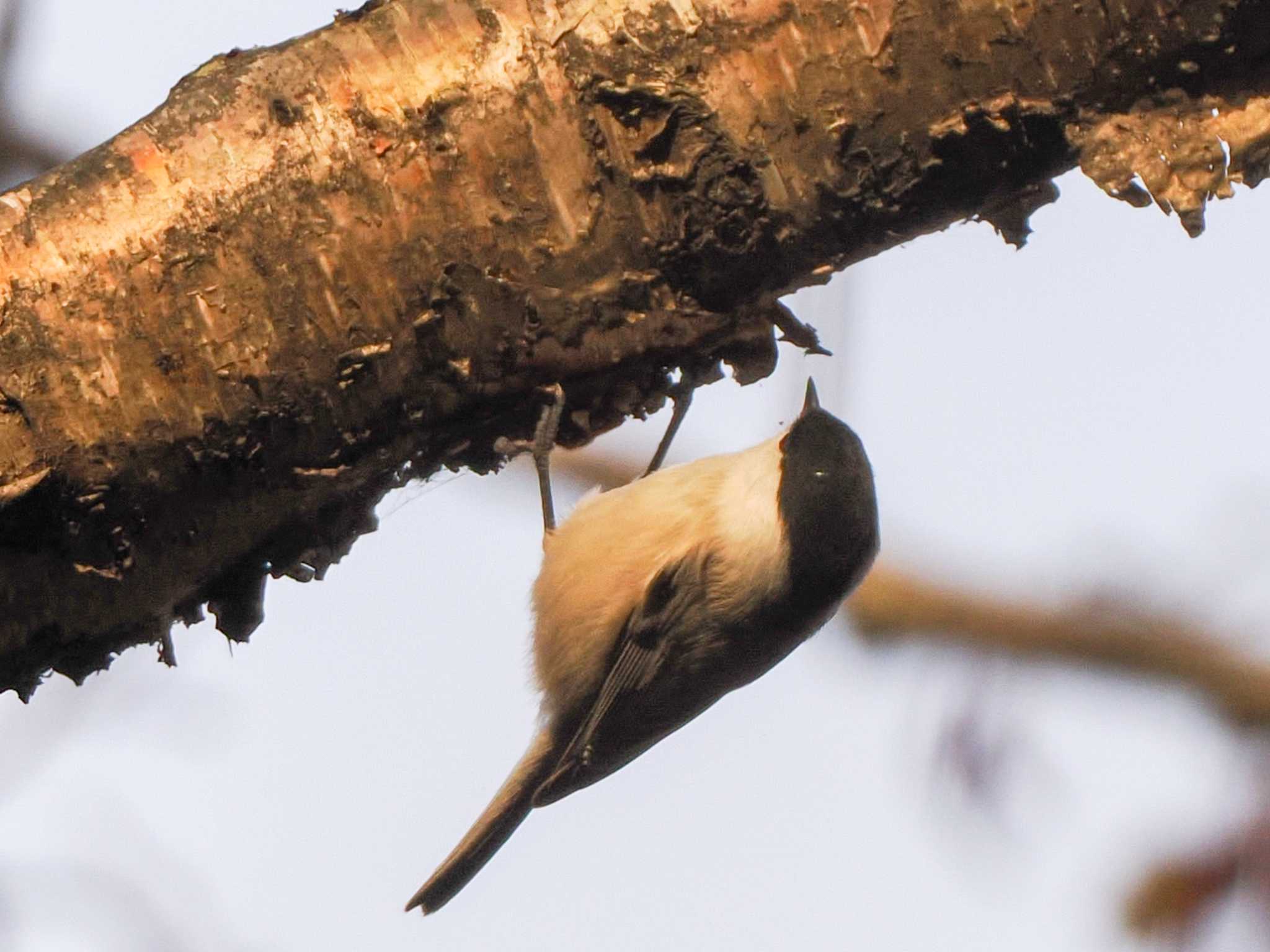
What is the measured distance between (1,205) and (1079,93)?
1.26 m

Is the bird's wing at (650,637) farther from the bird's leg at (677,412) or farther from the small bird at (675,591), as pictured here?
the bird's leg at (677,412)

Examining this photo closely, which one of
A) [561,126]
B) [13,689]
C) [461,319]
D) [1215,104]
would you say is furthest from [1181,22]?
[13,689]

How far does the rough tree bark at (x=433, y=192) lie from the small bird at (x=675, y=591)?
0.96 m

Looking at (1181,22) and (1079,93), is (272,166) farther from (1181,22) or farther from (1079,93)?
(1181,22)

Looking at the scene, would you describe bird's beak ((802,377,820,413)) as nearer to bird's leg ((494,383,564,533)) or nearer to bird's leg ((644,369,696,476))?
bird's leg ((644,369,696,476))

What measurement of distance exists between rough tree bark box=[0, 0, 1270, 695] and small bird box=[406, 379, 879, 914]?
3.15 feet

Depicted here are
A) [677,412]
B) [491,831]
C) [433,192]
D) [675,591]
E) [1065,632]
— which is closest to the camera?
[433,192]

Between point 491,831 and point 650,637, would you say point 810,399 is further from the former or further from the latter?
point 491,831

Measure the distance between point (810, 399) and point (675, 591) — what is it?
18.9 inches

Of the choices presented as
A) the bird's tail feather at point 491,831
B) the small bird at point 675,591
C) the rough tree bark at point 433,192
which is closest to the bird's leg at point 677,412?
the small bird at point 675,591

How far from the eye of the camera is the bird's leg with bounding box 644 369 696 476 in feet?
6.07

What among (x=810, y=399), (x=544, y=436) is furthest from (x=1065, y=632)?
(x=544, y=436)

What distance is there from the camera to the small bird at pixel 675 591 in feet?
8.40

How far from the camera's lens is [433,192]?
5.02ft
